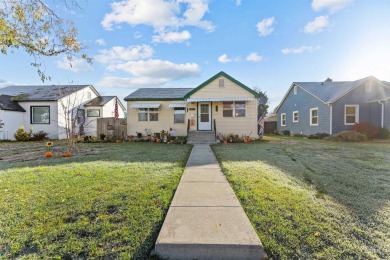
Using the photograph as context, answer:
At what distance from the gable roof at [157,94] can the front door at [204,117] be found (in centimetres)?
171

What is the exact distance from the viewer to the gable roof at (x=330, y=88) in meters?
17.0

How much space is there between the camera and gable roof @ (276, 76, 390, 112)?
1697 centimetres

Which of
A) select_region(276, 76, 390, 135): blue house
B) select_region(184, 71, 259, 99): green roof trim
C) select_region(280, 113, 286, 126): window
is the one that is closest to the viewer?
select_region(184, 71, 259, 99): green roof trim

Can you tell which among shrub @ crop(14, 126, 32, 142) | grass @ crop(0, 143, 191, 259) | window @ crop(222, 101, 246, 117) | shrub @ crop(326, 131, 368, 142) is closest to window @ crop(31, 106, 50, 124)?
shrub @ crop(14, 126, 32, 142)

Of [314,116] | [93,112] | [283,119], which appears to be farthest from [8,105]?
[283,119]

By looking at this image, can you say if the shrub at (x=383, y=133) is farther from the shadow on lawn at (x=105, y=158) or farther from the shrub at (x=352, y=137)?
the shadow on lawn at (x=105, y=158)

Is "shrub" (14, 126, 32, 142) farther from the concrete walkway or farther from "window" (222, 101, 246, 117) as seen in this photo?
the concrete walkway

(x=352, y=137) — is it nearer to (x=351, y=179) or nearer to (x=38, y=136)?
(x=351, y=179)

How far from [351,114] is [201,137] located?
41.8 feet

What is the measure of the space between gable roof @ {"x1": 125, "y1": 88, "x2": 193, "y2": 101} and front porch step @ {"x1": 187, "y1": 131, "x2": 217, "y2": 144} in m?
3.15

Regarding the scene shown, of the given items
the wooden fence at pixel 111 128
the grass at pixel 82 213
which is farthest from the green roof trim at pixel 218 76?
the grass at pixel 82 213

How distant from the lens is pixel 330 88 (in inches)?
782

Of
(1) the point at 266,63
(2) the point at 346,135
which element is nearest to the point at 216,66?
(1) the point at 266,63

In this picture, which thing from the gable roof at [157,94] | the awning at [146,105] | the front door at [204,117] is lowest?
the front door at [204,117]
